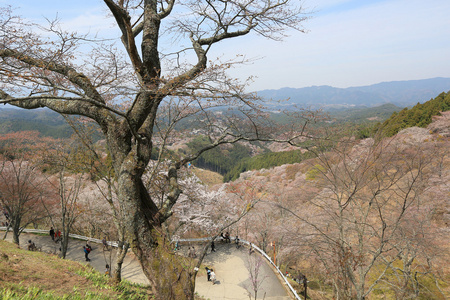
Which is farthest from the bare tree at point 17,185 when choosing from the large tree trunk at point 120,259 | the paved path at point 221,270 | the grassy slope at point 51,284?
the large tree trunk at point 120,259

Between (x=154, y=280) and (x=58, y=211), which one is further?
(x=58, y=211)

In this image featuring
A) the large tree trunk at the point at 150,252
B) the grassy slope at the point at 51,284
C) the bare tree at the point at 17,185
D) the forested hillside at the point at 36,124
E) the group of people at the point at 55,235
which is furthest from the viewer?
the forested hillside at the point at 36,124

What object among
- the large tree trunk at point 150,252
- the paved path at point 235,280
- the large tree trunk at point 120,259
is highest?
the large tree trunk at point 150,252

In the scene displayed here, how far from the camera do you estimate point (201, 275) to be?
36.1 feet

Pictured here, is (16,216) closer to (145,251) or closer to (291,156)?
(145,251)

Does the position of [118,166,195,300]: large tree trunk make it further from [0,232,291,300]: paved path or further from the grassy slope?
[0,232,291,300]: paved path

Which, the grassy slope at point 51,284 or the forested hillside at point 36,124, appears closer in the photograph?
the grassy slope at point 51,284

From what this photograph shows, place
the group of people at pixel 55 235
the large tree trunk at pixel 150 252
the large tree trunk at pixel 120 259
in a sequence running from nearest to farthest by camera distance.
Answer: the large tree trunk at pixel 150 252 < the large tree trunk at pixel 120 259 < the group of people at pixel 55 235

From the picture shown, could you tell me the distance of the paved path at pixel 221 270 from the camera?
943 cm

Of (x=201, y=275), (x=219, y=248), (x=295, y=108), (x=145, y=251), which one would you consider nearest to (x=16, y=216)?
(x=201, y=275)

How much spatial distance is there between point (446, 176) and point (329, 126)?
11.8 meters

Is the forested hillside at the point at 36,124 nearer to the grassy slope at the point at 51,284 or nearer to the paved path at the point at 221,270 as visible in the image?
the grassy slope at the point at 51,284

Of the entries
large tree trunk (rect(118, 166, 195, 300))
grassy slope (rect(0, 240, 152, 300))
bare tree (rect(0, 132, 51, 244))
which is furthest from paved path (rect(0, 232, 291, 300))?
large tree trunk (rect(118, 166, 195, 300))

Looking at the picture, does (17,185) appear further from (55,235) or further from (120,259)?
(120,259)
